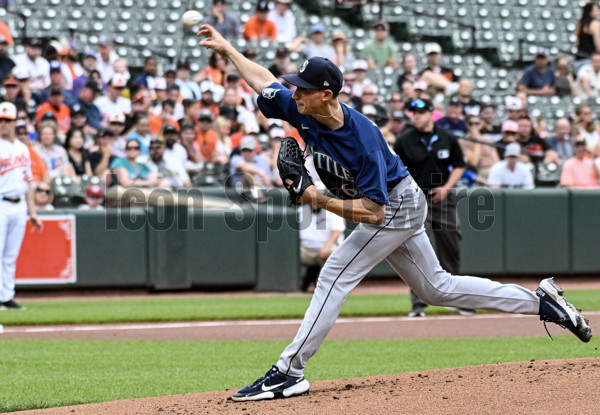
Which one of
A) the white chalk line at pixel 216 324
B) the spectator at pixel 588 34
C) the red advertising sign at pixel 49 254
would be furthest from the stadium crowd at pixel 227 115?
the white chalk line at pixel 216 324

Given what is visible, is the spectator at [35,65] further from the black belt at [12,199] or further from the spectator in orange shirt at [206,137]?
the black belt at [12,199]

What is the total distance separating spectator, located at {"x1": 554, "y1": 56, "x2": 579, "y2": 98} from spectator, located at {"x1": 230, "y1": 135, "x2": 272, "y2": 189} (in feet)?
20.5

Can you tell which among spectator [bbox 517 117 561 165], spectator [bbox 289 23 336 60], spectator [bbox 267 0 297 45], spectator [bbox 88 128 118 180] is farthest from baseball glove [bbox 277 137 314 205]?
spectator [bbox 267 0 297 45]

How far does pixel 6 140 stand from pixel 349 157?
5823 millimetres

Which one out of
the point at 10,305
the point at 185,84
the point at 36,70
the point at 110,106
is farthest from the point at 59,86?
the point at 10,305

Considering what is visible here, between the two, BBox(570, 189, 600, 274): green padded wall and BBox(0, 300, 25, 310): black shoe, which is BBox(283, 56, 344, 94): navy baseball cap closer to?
BBox(0, 300, 25, 310): black shoe

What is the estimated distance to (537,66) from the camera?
16203mm

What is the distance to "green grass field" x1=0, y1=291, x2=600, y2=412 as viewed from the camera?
5703mm

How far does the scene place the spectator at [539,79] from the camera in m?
16.1

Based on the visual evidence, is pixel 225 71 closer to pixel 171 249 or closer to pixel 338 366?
pixel 171 249

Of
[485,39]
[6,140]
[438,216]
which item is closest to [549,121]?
[485,39]

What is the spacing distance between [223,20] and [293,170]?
37.8ft

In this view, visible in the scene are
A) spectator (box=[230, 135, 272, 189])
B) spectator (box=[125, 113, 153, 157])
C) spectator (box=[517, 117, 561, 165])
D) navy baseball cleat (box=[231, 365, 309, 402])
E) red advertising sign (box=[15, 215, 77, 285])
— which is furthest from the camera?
spectator (box=[517, 117, 561, 165])

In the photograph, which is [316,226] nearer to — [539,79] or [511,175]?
[511,175]
